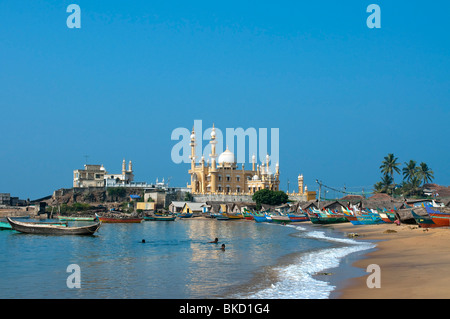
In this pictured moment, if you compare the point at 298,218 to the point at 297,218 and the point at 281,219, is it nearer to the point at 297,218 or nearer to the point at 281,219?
the point at 297,218

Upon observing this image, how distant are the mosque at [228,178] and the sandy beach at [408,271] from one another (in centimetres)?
7127

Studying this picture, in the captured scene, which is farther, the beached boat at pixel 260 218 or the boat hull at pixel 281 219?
the beached boat at pixel 260 218

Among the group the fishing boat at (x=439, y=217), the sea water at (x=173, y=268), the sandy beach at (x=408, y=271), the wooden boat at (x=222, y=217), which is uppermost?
the fishing boat at (x=439, y=217)

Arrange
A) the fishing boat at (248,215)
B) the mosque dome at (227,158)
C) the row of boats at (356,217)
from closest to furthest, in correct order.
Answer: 1. the row of boats at (356,217)
2. the fishing boat at (248,215)
3. the mosque dome at (227,158)

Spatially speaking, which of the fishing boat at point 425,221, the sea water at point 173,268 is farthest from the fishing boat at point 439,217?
the sea water at point 173,268

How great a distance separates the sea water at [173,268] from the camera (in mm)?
18469

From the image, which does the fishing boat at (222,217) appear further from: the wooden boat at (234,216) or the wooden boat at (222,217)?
the wooden boat at (234,216)

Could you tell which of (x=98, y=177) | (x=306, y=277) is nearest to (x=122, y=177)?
(x=98, y=177)

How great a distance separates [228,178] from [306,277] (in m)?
83.7

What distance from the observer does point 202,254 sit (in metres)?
31.0

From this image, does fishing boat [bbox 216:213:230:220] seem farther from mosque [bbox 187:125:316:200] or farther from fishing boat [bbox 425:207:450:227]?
fishing boat [bbox 425:207:450:227]

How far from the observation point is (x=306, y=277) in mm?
20641

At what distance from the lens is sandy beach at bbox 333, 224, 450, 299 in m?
15.6
